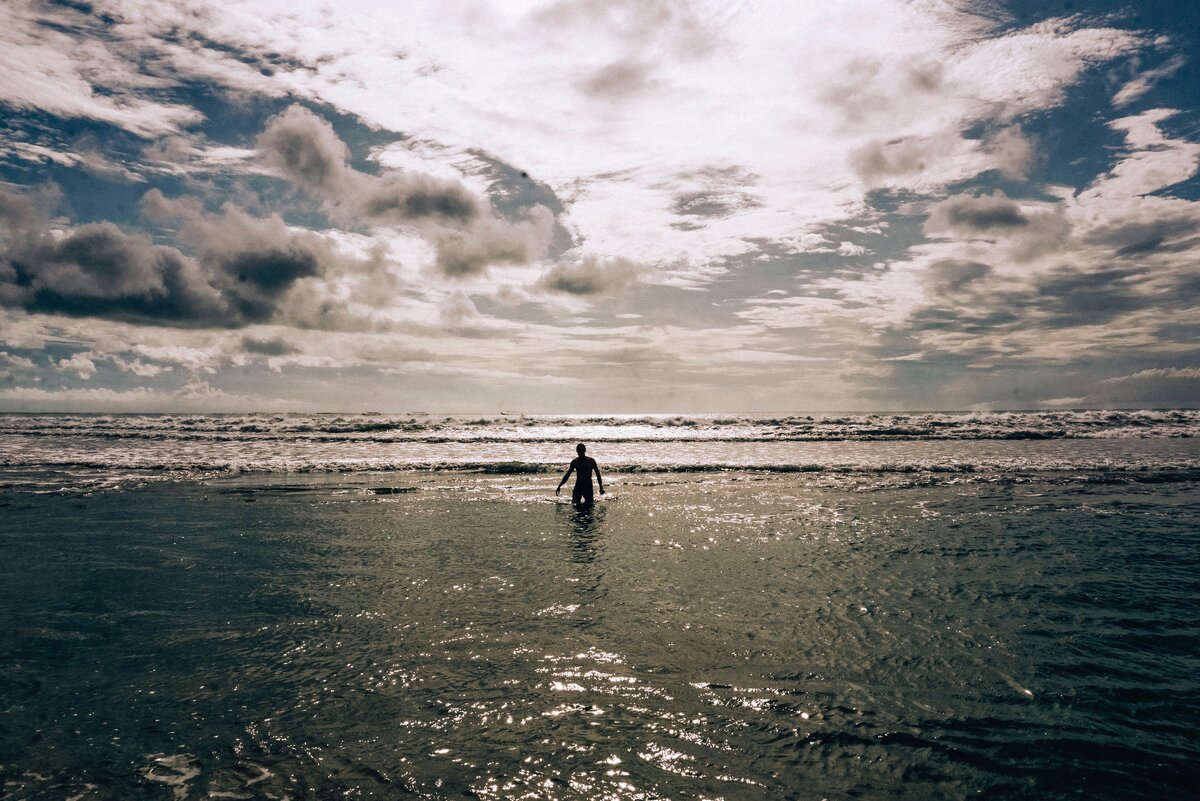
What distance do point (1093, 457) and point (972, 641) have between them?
33419 millimetres

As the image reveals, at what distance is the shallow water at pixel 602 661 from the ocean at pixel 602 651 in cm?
4

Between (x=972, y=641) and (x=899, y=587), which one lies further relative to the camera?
(x=899, y=587)

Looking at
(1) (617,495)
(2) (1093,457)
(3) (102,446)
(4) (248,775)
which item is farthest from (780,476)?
(3) (102,446)

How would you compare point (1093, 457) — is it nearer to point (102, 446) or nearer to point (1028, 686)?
point (1028, 686)

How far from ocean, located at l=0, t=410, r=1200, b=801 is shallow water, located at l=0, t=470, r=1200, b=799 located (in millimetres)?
39

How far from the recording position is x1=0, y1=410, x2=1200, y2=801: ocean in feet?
17.4

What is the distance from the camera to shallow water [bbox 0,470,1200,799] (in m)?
5.27

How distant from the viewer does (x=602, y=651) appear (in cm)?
776

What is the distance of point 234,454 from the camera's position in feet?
123

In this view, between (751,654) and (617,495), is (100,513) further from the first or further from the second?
(751,654)

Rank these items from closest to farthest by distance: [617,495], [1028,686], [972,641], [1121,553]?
[1028,686], [972,641], [1121,553], [617,495]

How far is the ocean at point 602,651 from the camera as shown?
530 centimetres

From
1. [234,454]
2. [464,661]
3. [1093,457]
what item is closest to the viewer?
[464,661]

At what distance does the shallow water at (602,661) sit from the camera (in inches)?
208
